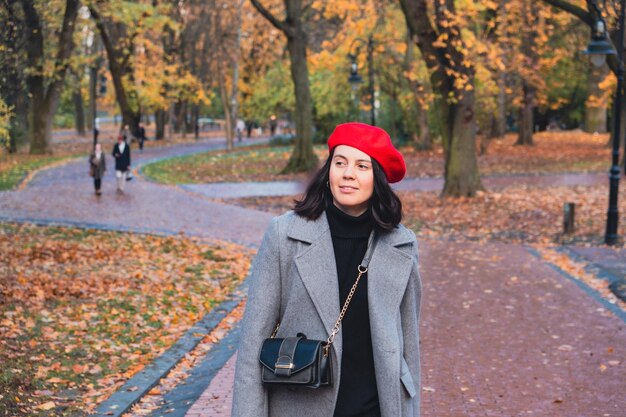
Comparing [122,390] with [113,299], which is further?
[113,299]

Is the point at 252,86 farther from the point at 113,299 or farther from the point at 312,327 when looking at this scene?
the point at 312,327

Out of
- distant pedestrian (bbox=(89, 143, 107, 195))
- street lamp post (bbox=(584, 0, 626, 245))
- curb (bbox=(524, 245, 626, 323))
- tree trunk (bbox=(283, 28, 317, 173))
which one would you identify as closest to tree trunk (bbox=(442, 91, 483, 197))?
street lamp post (bbox=(584, 0, 626, 245))

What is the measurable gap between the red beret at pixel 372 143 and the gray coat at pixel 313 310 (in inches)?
9.1

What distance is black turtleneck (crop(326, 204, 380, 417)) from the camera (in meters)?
3.22

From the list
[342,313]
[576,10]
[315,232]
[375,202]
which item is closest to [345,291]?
[342,313]

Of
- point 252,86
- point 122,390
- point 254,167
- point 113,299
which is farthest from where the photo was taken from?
point 252,86

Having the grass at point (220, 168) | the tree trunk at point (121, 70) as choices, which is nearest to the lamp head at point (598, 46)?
the grass at point (220, 168)

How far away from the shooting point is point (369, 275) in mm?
3260

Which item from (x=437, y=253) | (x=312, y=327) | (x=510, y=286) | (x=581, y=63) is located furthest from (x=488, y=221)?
(x=581, y=63)

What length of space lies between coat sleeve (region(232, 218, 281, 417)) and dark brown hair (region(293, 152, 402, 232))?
5.0 inches

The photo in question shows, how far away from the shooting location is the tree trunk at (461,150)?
906 inches

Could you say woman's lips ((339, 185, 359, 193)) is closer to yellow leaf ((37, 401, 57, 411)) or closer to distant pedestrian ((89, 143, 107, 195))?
yellow leaf ((37, 401, 57, 411))

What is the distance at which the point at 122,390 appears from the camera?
Result: 734cm

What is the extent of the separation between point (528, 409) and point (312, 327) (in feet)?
13.3
